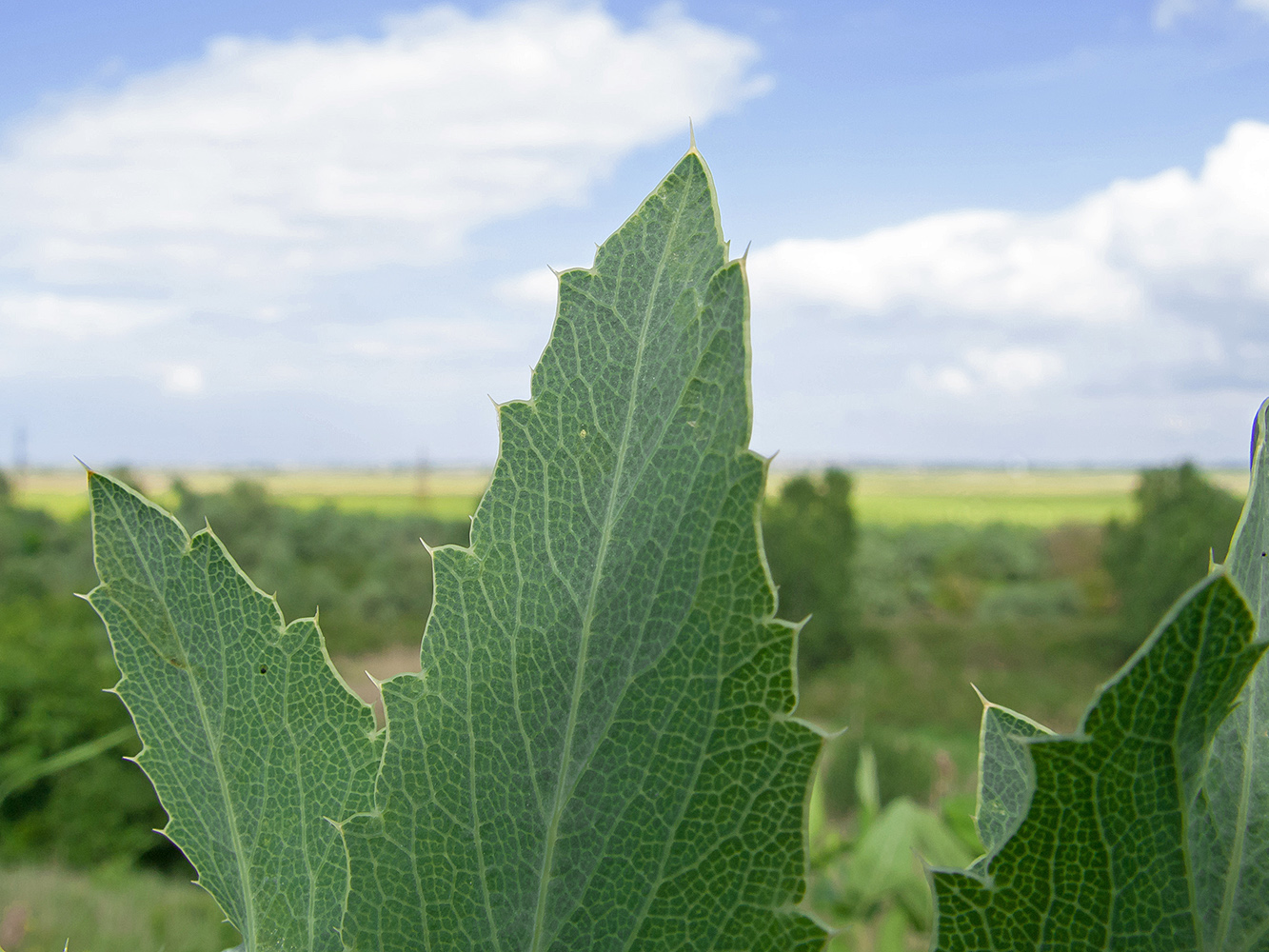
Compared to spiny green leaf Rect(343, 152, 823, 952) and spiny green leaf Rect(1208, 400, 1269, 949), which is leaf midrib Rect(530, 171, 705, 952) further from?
spiny green leaf Rect(1208, 400, 1269, 949)

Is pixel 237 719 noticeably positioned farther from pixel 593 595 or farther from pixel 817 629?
pixel 817 629

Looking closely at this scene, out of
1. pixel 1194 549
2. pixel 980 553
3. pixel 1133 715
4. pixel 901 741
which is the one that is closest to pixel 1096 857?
pixel 1133 715

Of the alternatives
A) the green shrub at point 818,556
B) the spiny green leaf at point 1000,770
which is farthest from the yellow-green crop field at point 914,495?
the spiny green leaf at point 1000,770

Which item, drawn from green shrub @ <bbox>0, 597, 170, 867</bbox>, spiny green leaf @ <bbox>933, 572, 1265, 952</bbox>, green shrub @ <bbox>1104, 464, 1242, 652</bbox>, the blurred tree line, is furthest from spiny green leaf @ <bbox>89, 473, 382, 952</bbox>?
green shrub @ <bbox>1104, 464, 1242, 652</bbox>

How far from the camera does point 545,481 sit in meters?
0.23

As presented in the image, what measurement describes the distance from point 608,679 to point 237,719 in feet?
0.41

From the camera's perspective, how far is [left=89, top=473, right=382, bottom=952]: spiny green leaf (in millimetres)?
268

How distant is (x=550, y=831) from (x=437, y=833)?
1.1 inches

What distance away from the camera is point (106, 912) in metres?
5.71

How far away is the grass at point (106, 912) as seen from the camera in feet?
16.8

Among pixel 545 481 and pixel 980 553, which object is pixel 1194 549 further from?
pixel 545 481

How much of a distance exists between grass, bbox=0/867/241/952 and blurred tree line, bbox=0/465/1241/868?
1.58 ft

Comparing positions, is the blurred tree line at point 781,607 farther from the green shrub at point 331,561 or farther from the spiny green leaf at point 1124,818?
the spiny green leaf at point 1124,818

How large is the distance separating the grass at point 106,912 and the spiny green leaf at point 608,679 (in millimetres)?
5145
